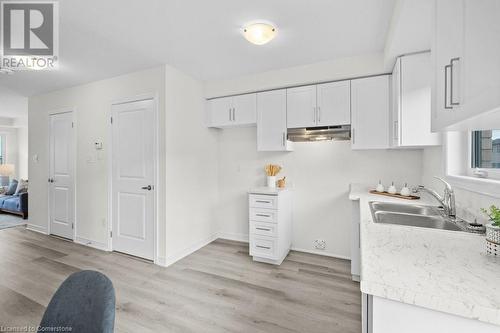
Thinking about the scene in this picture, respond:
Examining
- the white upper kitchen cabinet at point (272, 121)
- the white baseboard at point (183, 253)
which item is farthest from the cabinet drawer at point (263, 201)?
the white baseboard at point (183, 253)

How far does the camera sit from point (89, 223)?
11.5 ft

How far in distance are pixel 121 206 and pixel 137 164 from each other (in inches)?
26.5

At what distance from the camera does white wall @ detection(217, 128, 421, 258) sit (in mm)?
2883

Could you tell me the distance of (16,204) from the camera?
5.16m

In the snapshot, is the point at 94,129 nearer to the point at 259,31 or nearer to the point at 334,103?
the point at 259,31

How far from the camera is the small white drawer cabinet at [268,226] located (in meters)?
2.90

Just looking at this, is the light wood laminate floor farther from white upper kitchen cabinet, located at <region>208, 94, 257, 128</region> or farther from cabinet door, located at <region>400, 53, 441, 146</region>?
white upper kitchen cabinet, located at <region>208, 94, 257, 128</region>

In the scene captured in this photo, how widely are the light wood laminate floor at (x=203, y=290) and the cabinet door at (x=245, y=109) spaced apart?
6.26 feet

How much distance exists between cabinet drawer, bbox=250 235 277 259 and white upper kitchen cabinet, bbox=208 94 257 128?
1611 millimetres

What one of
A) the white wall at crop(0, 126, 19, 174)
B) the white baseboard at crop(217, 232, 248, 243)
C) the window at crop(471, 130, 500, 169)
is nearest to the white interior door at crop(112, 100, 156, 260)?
the white baseboard at crop(217, 232, 248, 243)

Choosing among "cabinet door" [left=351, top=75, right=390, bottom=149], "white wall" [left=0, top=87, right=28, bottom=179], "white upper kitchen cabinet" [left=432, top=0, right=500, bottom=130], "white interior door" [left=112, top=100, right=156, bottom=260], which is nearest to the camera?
"white upper kitchen cabinet" [left=432, top=0, right=500, bottom=130]

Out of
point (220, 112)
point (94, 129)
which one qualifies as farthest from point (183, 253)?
point (94, 129)

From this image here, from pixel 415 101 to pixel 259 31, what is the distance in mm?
1556

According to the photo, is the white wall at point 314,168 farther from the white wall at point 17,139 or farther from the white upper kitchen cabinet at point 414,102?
the white wall at point 17,139
